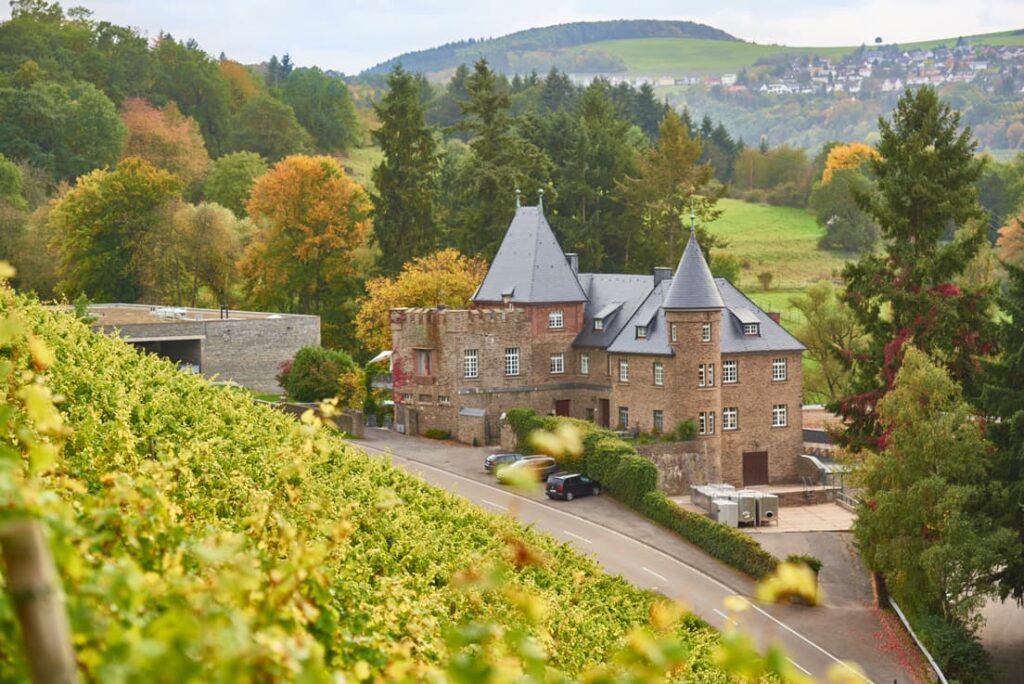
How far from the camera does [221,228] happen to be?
76.9 m

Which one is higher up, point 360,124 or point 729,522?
point 360,124

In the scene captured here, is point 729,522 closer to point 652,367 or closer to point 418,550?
point 652,367

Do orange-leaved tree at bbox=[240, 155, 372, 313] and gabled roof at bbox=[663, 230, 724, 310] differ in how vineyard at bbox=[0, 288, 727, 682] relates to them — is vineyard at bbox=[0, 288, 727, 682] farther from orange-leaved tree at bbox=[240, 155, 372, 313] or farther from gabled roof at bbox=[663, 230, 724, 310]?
orange-leaved tree at bbox=[240, 155, 372, 313]

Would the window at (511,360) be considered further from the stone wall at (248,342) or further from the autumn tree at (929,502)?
the autumn tree at (929,502)

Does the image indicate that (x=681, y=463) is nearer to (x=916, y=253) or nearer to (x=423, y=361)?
(x=916, y=253)

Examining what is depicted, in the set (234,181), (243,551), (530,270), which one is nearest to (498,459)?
(530,270)

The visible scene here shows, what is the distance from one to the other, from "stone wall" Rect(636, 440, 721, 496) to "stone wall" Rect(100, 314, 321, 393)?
2023 cm

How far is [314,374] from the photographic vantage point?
187 feet

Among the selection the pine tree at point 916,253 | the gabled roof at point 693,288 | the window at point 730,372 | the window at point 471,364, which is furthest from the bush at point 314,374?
the pine tree at point 916,253

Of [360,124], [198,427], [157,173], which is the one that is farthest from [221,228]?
[360,124]

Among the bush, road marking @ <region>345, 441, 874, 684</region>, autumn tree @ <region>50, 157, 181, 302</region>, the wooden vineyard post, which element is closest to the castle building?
the bush

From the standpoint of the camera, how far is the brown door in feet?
171

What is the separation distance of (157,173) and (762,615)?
2002 inches

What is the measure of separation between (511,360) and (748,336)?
9.10 m
